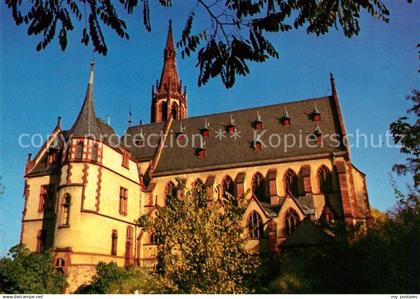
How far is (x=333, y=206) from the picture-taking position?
28234mm

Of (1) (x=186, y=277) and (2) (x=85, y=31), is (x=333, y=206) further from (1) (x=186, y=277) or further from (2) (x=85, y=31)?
(2) (x=85, y=31)

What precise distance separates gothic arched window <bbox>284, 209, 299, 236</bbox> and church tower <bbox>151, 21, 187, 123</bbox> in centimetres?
2471

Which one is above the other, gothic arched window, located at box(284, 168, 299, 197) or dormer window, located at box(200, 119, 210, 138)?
dormer window, located at box(200, 119, 210, 138)

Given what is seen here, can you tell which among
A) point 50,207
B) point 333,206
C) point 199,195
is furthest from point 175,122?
point 199,195

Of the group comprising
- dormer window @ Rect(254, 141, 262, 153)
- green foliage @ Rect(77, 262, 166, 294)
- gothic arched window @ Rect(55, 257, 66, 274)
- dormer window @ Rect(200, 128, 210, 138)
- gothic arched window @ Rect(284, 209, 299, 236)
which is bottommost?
green foliage @ Rect(77, 262, 166, 294)

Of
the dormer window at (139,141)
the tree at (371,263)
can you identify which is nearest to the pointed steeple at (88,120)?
the dormer window at (139,141)

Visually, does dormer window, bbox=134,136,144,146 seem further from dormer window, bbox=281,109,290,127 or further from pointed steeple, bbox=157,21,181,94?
dormer window, bbox=281,109,290,127

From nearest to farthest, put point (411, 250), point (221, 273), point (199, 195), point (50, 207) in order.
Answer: point (221, 273), point (411, 250), point (199, 195), point (50, 207)

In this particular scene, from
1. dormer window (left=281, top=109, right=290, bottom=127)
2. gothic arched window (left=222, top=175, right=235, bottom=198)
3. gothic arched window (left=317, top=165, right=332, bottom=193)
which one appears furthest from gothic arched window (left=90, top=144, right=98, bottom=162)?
gothic arched window (left=317, top=165, right=332, bottom=193)

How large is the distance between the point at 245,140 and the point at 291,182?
6956 mm

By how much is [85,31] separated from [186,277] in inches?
401

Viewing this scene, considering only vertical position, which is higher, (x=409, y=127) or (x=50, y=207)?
(x=409, y=127)

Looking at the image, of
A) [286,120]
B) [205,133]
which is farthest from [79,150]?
[286,120]

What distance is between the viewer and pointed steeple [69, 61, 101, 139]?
27703 mm
